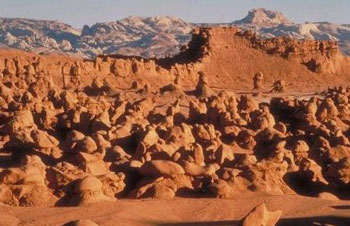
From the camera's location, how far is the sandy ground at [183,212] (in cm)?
870

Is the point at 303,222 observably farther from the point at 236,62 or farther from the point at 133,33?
the point at 133,33

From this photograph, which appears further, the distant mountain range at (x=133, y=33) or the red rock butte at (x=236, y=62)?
the distant mountain range at (x=133, y=33)

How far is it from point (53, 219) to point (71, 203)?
2.92 ft

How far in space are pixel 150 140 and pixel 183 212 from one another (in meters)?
2.82

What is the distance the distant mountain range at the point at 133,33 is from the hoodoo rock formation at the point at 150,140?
150 ft

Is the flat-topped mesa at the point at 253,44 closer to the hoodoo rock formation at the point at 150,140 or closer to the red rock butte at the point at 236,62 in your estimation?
the red rock butte at the point at 236,62

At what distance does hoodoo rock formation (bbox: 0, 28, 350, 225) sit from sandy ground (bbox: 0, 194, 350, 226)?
345 mm

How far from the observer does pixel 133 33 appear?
9594cm

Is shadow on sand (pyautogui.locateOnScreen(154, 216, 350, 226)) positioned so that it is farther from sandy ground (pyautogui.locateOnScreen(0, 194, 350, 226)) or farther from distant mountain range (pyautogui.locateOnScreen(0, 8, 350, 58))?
distant mountain range (pyautogui.locateOnScreen(0, 8, 350, 58))

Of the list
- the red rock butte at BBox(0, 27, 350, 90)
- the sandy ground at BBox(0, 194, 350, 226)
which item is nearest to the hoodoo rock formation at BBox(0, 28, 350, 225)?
the red rock butte at BBox(0, 27, 350, 90)

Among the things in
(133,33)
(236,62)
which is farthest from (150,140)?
(133,33)

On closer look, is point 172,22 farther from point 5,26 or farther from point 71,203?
point 71,203

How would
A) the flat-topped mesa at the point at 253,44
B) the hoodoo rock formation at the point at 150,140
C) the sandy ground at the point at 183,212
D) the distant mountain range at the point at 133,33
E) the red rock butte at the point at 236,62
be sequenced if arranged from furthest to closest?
the distant mountain range at the point at 133,33, the flat-topped mesa at the point at 253,44, the red rock butte at the point at 236,62, the hoodoo rock formation at the point at 150,140, the sandy ground at the point at 183,212

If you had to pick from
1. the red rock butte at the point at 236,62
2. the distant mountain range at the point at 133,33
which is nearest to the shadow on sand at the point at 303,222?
the red rock butte at the point at 236,62
